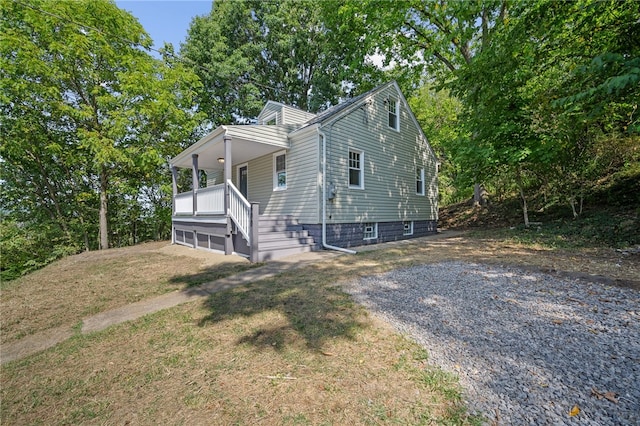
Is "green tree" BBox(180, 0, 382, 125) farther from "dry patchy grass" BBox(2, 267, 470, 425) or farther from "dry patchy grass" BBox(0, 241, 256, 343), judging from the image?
"dry patchy grass" BBox(2, 267, 470, 425)

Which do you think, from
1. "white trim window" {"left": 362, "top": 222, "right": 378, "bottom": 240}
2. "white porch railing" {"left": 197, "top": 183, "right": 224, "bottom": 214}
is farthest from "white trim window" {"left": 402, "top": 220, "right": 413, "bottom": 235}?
"white porch railing" {"left": 197, "top": 183, "right": 224, "bottom": 214}

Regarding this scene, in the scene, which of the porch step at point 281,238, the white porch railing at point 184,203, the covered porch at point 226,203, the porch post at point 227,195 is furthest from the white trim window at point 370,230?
the white porch railing at point 184,203

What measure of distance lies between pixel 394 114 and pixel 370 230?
5.18 metres

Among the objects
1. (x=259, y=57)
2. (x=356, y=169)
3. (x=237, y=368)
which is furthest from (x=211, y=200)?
(x=259, y=57)

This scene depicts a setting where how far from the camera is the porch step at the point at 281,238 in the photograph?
738 centimetres

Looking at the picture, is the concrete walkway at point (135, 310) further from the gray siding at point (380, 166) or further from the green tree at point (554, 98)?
the green tree at point (554, 98)

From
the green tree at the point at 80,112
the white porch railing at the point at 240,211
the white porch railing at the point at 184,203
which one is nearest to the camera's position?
the white porch railing at the point at 240,211

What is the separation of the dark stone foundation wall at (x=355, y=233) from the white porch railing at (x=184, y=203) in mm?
4921

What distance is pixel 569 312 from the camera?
319 centimetres

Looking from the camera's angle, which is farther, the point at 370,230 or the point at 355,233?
the point at 370,230

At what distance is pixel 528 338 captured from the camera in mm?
2686

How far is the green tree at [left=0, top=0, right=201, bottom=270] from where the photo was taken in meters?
11.1

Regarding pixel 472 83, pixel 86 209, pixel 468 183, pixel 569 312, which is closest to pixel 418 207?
→ pixel 468 183

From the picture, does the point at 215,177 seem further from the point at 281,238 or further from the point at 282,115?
the point at 281,238
